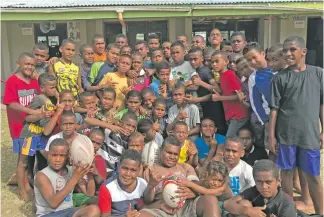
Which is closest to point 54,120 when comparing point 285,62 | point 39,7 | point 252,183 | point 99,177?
point 99,177

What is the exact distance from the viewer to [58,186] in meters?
3.34

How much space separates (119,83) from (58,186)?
172cm

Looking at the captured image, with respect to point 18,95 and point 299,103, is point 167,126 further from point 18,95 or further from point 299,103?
point 18,95

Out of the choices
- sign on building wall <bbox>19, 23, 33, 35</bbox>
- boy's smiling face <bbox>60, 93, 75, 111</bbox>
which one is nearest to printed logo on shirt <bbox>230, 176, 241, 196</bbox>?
boy's smiling face <bbox>60, 93, 75, 111</bbox>

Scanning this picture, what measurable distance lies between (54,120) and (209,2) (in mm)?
6717

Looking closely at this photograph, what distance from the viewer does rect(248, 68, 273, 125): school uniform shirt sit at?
407 centimetres

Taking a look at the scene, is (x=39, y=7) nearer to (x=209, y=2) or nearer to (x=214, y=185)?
(x=209, y=2)

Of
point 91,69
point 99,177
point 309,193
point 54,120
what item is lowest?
point 309,193

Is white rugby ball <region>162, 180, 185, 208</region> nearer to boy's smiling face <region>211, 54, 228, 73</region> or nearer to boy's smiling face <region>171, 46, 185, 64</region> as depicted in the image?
boy's smiling face <region>211, 54, 228, 73</region>

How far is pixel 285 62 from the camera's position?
3928 mm

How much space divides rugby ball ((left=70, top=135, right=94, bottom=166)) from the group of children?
0.20 feet

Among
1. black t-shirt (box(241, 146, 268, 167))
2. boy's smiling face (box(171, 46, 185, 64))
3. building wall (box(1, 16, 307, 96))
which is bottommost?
black t-shirt (box(241, 146, 268, 167))

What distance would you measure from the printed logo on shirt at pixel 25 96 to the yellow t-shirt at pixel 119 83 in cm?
81

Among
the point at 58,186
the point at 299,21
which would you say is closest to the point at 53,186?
the point at 58,186
